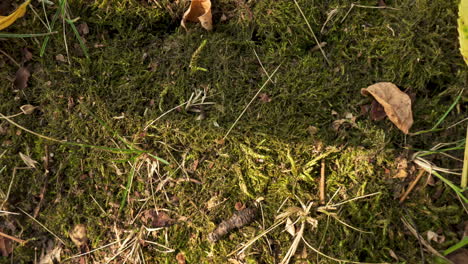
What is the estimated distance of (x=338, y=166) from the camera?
5.92 ft

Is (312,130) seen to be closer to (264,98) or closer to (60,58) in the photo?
(264,98)

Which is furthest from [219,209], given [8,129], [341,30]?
[8,129]

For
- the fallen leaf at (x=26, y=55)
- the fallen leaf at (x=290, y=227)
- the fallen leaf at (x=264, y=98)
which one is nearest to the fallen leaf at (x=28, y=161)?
the fallen leaf at (x=26, y=55)

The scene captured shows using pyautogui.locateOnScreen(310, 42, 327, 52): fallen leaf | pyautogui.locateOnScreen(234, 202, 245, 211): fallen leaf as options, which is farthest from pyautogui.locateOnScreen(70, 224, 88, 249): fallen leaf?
pyautogui.locateOnScreen(310, 42, 327, 52): fallen leaf

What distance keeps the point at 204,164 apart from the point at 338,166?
28.4 inches

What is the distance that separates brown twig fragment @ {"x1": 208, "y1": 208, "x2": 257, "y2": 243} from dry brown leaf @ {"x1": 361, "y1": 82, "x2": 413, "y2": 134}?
0.90m

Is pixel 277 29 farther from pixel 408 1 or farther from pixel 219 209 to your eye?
pixel 219 209

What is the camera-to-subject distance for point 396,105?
1.78m

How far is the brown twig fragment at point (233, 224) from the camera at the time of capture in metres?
1.78

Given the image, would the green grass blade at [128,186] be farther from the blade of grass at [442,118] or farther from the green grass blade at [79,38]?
the blade of grass at [442,118]

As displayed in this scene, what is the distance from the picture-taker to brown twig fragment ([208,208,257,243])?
5.83 feet

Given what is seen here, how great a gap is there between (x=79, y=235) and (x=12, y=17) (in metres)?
1.27

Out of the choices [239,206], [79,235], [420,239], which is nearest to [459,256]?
[420,239]

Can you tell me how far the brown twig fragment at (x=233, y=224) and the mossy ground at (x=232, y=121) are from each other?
4 centimetres
